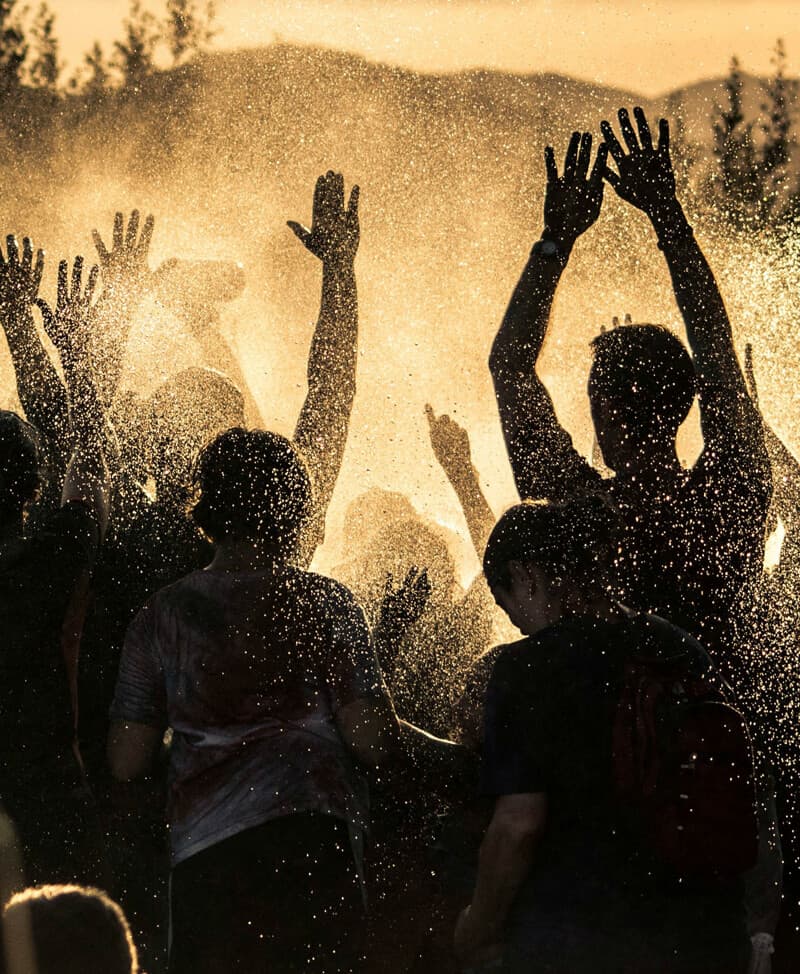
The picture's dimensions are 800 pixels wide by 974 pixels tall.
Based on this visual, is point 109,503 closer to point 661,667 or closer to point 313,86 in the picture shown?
point 661,667

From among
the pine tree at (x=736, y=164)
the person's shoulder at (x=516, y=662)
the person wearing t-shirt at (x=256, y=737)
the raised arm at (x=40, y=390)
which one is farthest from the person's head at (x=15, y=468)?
the pine tree at (x=736, y=164)

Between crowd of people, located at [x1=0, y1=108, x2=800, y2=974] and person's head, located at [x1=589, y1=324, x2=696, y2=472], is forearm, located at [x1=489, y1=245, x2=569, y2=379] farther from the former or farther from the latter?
person's head, located at [x1=589, y1=324, x2=696, y2=472]

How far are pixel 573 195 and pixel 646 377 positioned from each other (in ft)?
1.90

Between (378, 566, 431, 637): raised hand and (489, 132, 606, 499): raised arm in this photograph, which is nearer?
(489, 132, 606, 499): raised arm

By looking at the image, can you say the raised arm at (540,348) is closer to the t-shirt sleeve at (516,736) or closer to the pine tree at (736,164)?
the t-shirt sleeve at (516,736)

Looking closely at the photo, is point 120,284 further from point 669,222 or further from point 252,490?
point 669,222

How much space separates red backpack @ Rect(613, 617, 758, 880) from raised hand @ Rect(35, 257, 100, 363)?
2.01 m

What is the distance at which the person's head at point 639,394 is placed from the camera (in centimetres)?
300

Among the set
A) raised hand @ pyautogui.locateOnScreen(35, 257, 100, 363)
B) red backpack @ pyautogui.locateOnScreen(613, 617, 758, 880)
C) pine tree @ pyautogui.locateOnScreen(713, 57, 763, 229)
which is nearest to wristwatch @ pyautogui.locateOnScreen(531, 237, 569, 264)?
red backpack @ pyautogui.locateOnScreen(613, 617, 758, 880)

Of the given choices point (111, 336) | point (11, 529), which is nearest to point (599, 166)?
point (11, 529)

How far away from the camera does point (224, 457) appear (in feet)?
9.87

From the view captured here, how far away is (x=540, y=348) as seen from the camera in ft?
10.6

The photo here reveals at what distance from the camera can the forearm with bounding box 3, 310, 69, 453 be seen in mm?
3938

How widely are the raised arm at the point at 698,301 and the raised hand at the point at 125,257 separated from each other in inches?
77.5
